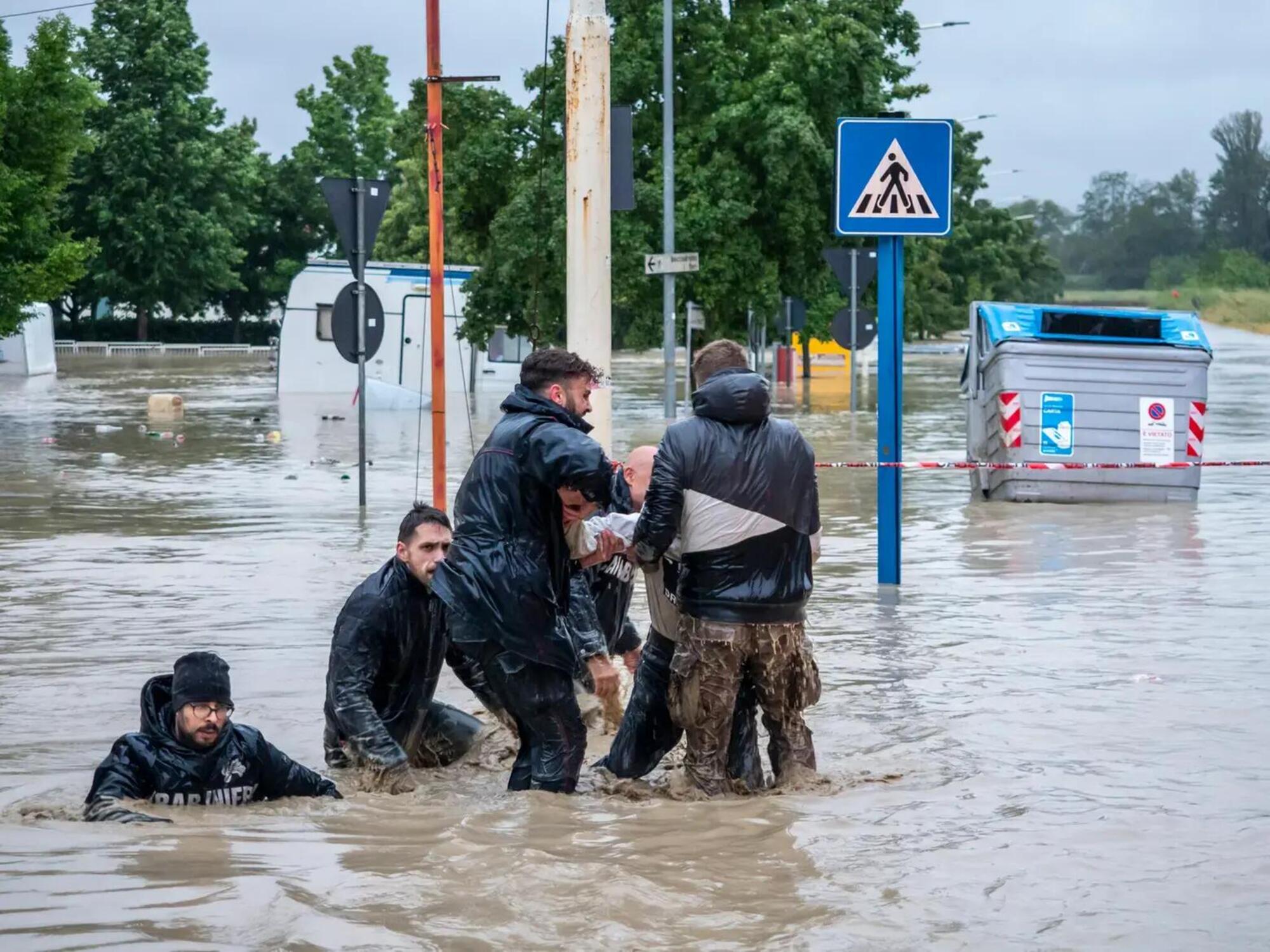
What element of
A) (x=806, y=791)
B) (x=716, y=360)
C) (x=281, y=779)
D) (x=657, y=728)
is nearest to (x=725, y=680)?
(x=657, y=728)

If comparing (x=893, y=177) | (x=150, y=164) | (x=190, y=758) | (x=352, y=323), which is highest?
(x=150, y=164)

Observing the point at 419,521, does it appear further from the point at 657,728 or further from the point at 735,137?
the point at 735,137

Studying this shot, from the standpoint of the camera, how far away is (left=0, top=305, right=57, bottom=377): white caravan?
55188mm

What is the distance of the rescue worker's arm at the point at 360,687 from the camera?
7047 mm

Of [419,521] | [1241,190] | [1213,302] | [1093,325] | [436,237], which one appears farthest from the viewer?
[1241,190]

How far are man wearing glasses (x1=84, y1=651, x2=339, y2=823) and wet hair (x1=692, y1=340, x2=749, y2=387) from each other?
77.5 inches

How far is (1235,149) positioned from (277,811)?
193615mm

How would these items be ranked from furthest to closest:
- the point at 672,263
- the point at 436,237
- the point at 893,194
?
the point at 672,263 → the point at 436,237 → the point at 893,194

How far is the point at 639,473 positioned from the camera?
25.4 ft

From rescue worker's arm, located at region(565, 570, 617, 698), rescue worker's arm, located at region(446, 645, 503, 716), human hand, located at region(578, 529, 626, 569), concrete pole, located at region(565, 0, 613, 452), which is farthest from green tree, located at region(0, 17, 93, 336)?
human hand, located at region(578, 529, 626, 569)

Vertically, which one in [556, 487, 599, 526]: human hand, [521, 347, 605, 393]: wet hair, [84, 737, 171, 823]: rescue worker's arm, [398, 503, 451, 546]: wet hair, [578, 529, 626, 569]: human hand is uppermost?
[521, 347, 605, 393]: wet hair

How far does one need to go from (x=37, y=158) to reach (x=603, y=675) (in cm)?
2974

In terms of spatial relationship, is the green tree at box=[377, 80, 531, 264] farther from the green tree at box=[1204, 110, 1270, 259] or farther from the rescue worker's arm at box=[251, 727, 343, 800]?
the green tree at box=[1204, 110, 1270, 259]

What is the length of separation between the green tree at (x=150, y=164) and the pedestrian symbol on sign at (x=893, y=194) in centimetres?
7000
